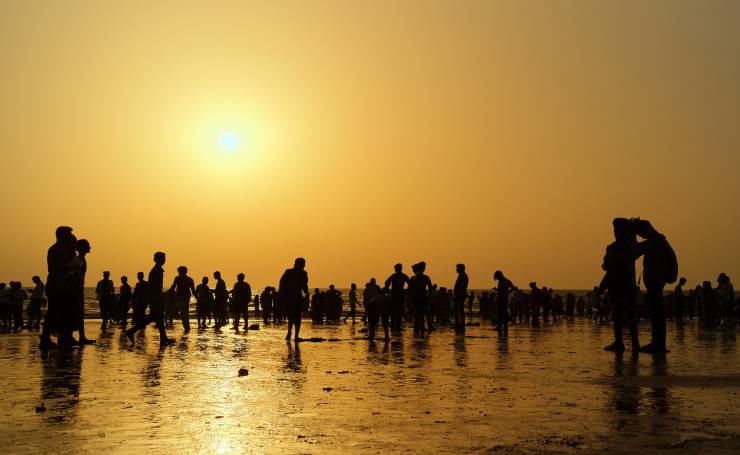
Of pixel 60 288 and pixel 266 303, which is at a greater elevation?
pixel 60 288

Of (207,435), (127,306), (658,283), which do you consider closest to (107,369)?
(207,435)

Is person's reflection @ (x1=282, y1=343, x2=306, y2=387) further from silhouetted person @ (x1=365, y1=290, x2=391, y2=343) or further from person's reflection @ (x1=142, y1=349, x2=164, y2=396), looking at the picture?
silhouetted person @ (x1=365, y1=290, x2=391, y2=343)

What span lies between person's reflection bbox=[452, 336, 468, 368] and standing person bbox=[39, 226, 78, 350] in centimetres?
764

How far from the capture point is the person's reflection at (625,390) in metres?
8.80

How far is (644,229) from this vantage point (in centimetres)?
1588

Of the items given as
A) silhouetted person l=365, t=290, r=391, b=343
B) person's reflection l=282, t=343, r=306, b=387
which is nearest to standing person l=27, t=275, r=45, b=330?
silhouetted person l=365, t=290, r=391, b=343

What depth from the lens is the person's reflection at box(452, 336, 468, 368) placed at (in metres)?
14.9

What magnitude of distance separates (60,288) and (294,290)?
6441 mm

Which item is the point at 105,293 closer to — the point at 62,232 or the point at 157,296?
the point at 157,296

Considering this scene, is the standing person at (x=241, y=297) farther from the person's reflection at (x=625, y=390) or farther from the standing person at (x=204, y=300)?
the person's reflection at (x=625, y=390)

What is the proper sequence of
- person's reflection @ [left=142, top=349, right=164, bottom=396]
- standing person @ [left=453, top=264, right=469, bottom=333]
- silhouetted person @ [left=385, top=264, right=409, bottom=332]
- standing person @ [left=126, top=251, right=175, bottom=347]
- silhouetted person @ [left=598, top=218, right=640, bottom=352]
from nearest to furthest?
person's reflection @ [left=142, top=349, right=164, bottom=396] → silhouetted person @ [left=598, top=218, right=640, bottom=352] → standing person @ [left=126, top=251, right=175, bottom=347] → silhouetted person @ [left=385, top=264, right=409, bottom=332] → standing person @ [left=453, top=264, right=469, bottom=333]

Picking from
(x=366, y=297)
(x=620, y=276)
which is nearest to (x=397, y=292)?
(x=366, y=297)

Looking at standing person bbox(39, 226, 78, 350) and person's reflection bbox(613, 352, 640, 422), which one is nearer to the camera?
person's reflection bbox(613, 352, 640, 422)

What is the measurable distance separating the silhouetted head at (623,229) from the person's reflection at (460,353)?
12.5ft
